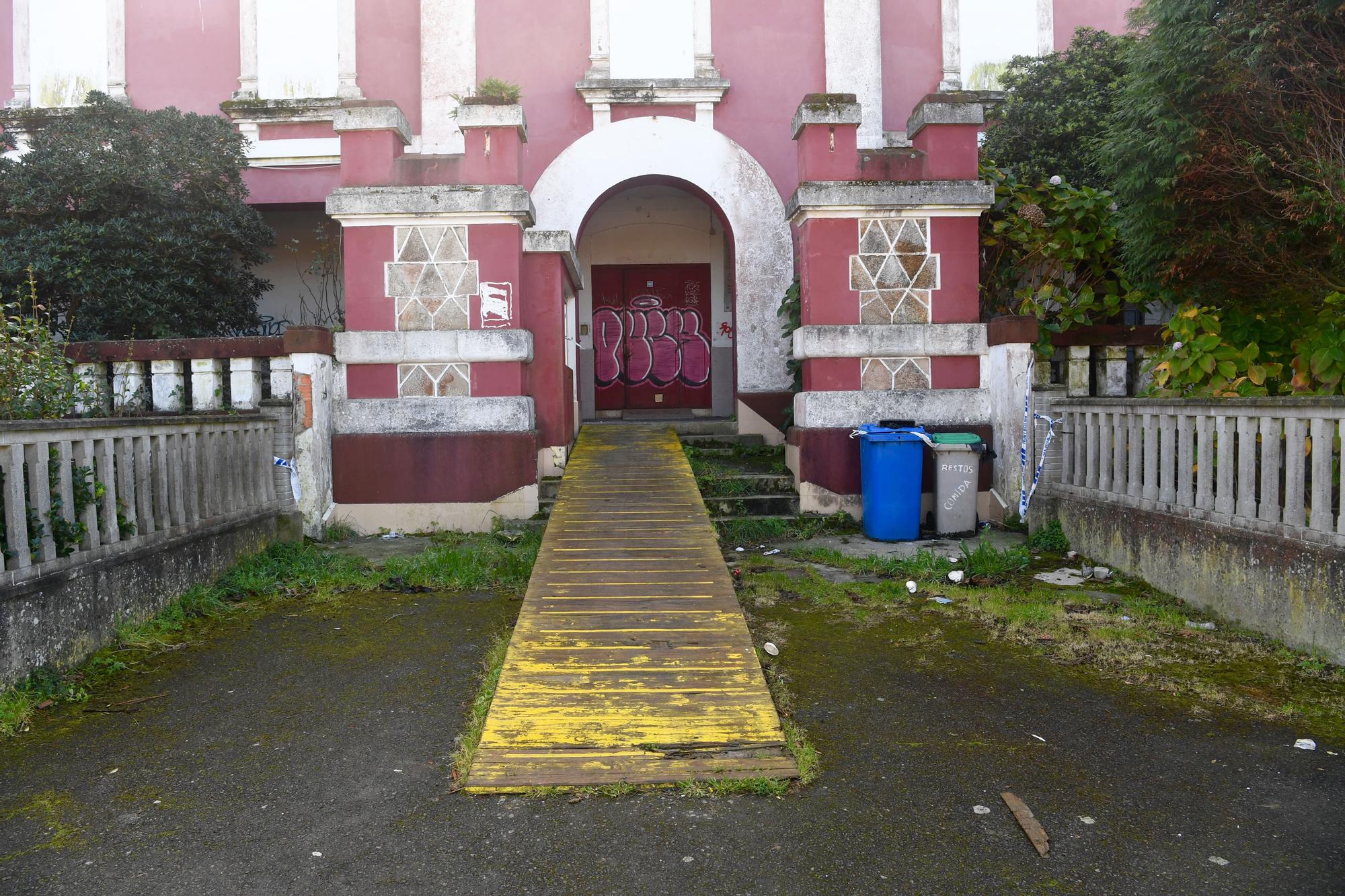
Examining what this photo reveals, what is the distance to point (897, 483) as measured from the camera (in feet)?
28.3

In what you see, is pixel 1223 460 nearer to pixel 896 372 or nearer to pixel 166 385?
pixel 896 372

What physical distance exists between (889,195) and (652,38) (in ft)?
17.3

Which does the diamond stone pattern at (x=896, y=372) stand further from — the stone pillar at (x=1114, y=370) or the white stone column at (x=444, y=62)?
the white stone column at (x=444, y=62)

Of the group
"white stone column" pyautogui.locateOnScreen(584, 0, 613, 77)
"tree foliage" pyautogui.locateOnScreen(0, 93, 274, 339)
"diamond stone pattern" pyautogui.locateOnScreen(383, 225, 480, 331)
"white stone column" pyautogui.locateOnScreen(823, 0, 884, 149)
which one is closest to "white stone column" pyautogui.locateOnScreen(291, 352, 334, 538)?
"diamond stone pattern" pyautogui.locateOnScreen(383, 225, 480, 331)

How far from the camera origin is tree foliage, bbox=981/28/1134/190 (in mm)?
11562

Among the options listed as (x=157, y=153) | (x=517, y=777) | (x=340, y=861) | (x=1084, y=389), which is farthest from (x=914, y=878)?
(x=157, y=153)

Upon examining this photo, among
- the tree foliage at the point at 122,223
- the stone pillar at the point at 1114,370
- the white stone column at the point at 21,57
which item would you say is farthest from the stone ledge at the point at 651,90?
the white stone column at the point at 21,57

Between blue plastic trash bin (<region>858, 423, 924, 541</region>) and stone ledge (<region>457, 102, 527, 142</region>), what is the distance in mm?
4601

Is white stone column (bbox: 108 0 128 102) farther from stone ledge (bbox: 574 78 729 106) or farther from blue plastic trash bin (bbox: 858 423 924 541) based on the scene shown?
blue plastic trash bin (bbox: 858 423 924 541)

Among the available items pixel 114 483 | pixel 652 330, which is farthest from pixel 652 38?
pixel 114 483

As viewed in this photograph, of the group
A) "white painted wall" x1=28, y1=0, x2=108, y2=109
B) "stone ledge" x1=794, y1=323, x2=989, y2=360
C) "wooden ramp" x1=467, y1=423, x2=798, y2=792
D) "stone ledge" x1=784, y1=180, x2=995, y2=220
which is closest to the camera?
"wooden ramp" x1=467, y1=423, x2=798, y2=792

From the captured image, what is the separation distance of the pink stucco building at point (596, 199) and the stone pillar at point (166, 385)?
1.42 m

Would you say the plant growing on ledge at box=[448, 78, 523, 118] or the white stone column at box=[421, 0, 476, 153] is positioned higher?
the white stone column at box=[421, 0, 476, 153]

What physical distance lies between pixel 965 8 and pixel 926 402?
7147 mm
